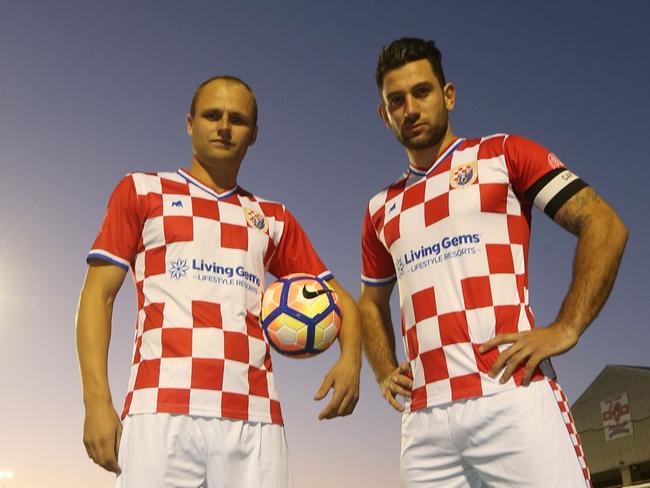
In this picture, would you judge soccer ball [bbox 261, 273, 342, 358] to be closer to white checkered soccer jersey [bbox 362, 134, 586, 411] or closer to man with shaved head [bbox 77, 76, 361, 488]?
man with shaved head [bbox 77, 76, 361, 488]

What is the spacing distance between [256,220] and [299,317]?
2.35 ft

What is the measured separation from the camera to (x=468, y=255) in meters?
3.53

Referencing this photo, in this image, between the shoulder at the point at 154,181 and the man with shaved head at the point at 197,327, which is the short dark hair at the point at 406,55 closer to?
the man with shaved head at the point at 197,327

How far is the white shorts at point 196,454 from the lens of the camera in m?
3.07

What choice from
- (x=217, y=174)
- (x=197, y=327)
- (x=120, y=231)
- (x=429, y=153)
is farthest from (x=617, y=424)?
(x=120, y=231)

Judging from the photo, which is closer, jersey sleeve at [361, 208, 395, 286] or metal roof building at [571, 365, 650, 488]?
jersey sleeve at [361, 208, 395, 286]

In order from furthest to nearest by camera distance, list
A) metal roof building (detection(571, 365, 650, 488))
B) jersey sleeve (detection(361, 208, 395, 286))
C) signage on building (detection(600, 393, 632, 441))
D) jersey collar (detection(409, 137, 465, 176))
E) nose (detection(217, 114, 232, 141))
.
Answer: signage on building (detection(600, 393, 632, 441)) → metal roof building (detection(571, 365, 650, 488)) → jersey sleeve (detection(361, 208, 395, 286)) → jersey collar (detection(409, 137, 465, 176)) → nose (detection(217, 114, 232, 141))

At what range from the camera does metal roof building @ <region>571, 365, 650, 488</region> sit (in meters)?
26.5

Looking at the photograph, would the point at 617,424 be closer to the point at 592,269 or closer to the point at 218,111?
the point at 592,269

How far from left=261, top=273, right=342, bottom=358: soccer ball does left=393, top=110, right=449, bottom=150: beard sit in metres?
1.08

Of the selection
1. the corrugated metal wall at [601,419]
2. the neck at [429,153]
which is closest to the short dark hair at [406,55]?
the neck at [429,153]

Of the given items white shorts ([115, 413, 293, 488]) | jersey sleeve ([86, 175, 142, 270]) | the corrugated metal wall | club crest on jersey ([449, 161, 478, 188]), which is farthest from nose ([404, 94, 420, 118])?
the corrugated metal wall

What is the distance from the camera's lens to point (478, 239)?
3.55 m

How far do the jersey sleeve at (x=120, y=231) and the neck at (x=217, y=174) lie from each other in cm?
43
